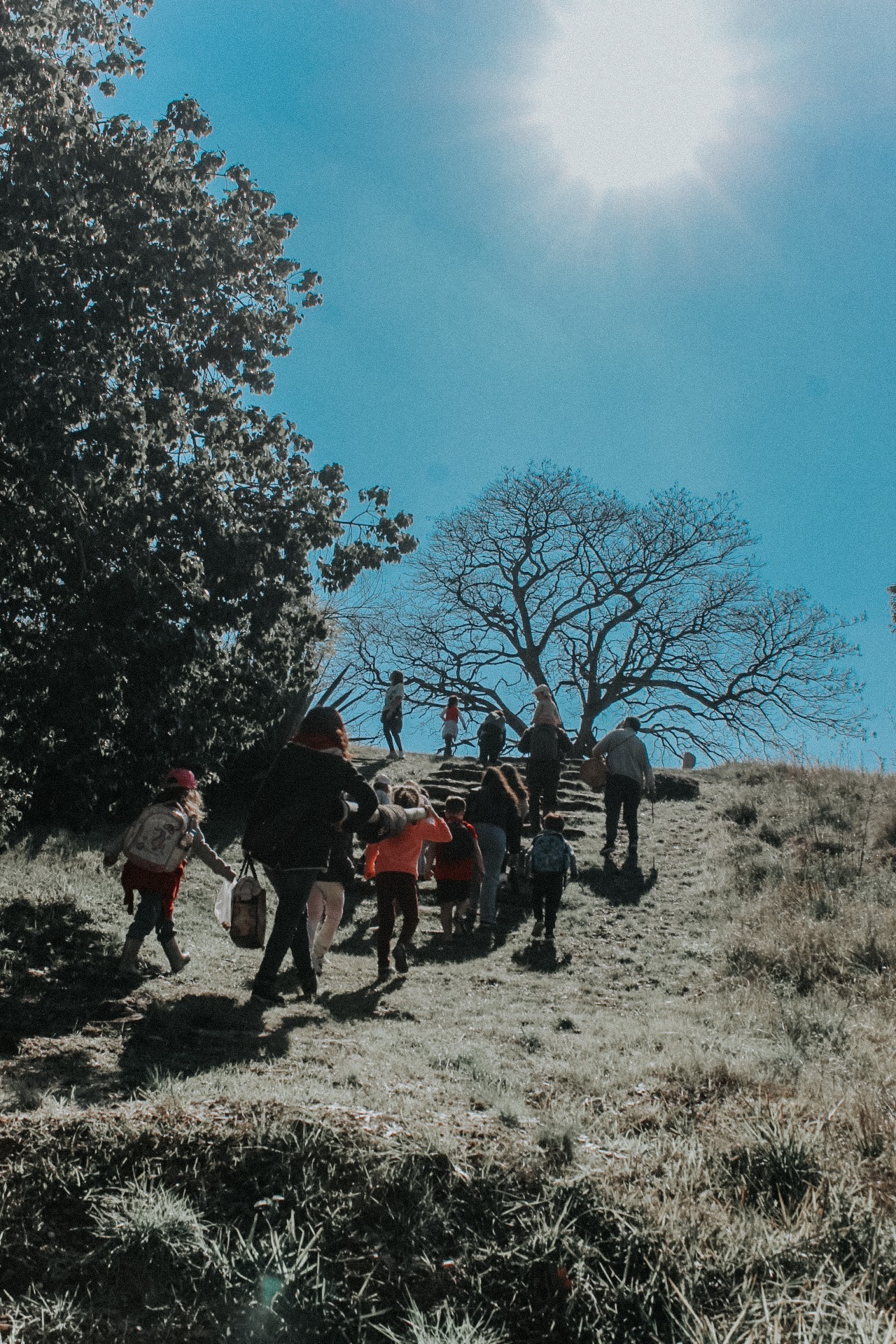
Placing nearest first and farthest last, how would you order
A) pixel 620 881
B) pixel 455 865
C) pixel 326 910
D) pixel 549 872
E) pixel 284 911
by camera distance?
1. pixel 284 911
2. pixel 326 910
3. pixel 549 872
4. pixel 455 865
5. pixel 620 881

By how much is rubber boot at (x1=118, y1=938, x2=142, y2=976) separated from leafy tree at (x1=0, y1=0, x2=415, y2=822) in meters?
3.88

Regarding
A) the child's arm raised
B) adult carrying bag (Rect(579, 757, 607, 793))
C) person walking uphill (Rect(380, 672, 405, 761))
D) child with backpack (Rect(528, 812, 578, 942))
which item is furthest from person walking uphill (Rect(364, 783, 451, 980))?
person walking uphill (Rect(380, 672, 405, 761))

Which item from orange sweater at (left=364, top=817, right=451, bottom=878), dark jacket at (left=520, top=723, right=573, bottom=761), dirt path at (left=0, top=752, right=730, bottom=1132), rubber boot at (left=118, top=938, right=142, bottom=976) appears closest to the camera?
dirt path at (left=0, top=752, right=730, bottom=1132)

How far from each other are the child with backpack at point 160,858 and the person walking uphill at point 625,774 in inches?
275

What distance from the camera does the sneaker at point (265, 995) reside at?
6172 millimetres

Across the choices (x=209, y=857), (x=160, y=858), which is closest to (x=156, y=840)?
(x=160, y=858)

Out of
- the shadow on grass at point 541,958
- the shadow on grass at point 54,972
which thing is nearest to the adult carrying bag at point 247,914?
the shadow on grass at point 54,972

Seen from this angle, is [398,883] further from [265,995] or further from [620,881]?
[620,881]

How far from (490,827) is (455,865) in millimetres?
753

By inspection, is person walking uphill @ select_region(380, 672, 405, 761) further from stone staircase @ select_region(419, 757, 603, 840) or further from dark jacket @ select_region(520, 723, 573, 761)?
dark jacket @ select_region(520, 723, 573, 761)

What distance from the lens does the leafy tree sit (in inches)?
349

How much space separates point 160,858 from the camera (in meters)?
6.79

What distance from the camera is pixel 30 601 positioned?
412 inches

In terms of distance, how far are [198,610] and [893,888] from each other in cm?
835
